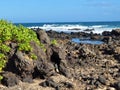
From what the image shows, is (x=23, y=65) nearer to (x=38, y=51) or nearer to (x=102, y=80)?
(x=38, y=51)

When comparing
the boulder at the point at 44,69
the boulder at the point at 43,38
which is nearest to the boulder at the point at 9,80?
the boulder at the point at 44,69

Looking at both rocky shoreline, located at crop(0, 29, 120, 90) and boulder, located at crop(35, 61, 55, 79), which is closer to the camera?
rocky shoreline, located at crop(0, 29, 120, 90)

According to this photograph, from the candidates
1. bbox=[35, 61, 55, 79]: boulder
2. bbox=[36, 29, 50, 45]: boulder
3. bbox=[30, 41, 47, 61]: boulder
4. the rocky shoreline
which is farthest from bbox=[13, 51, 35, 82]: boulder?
bbox=[36, 29, 50, 45]: boulder

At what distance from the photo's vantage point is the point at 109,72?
523 inches

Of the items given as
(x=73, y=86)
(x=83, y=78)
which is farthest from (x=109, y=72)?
(x=73, y=86)

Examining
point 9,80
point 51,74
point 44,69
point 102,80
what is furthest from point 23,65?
point 102,80

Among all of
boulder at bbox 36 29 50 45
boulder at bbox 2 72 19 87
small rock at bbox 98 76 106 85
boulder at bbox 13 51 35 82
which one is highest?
boulder at bbox 36 29 50 45

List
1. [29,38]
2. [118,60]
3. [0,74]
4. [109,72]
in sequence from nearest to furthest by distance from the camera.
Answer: [0,74]
[29,38]
[109,72]
[118,60]

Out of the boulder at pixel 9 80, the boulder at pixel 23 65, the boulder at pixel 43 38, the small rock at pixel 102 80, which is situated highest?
the boulder at pixel 43 38

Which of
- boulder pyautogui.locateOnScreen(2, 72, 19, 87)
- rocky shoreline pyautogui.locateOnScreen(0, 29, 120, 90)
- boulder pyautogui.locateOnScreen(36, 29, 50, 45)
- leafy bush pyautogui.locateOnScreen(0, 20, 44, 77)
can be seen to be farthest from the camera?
boulder pyautogui.locateOnScreen(36, 29, 50, 45)

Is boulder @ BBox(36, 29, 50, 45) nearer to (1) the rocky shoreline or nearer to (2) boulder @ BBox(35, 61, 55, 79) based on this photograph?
(1) the rocky shoreline

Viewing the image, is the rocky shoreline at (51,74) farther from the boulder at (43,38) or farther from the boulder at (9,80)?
the boulder at (43,38)

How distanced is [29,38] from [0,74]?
58.3 inches

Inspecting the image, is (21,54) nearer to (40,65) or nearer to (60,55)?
(40,65)
